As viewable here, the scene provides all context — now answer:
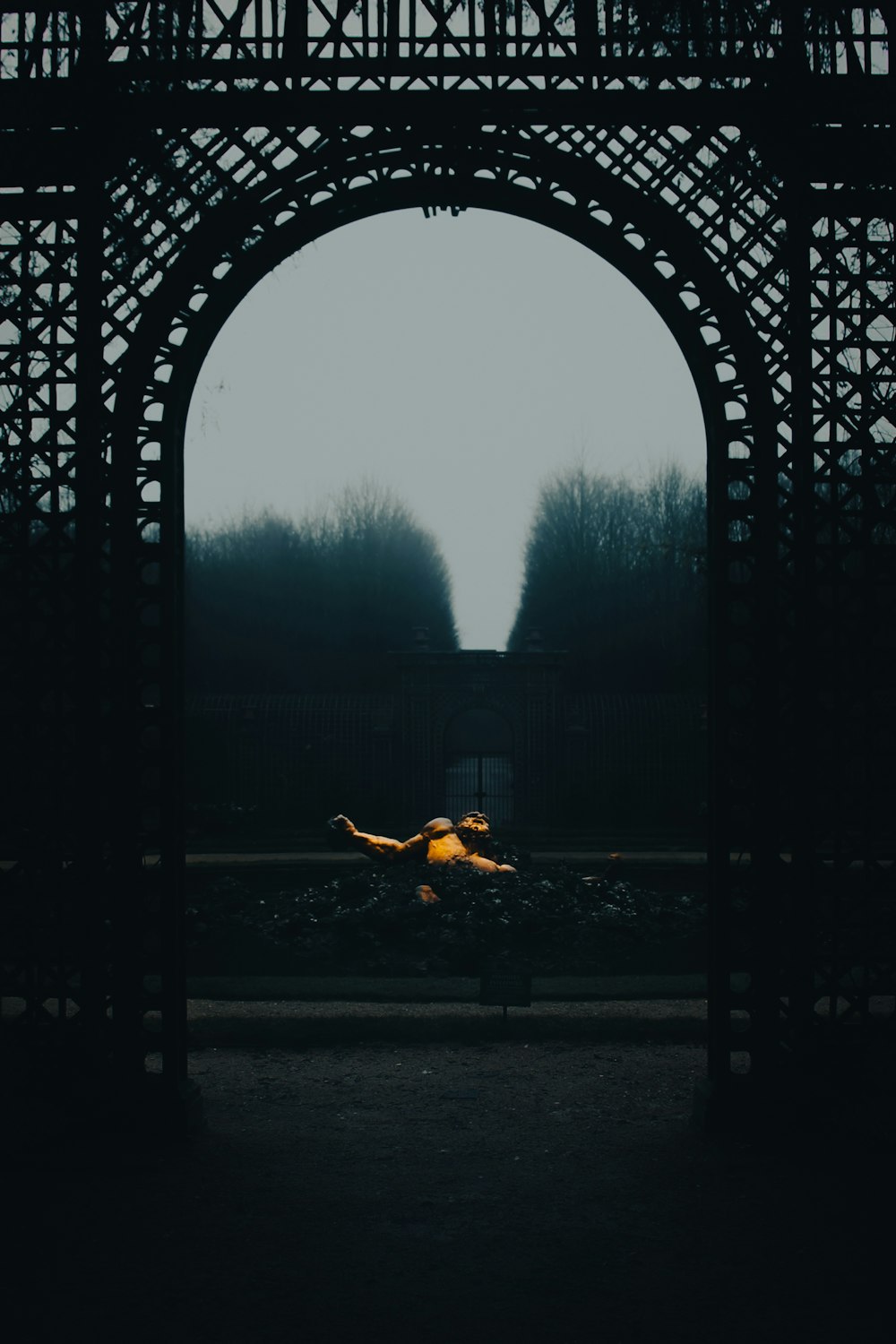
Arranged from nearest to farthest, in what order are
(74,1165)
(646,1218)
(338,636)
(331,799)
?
(646,1218), (74,1165), (331,799), (338,636)

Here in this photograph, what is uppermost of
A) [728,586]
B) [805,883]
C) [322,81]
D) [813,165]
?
[322,81]

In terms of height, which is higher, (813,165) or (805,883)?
(813,165)

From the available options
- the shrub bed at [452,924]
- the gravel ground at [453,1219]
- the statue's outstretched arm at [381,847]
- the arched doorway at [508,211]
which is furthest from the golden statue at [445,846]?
the arched doorway at [508,211]

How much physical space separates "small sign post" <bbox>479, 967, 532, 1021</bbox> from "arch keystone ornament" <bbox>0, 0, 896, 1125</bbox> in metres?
1.85

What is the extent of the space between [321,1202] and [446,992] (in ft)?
12.3

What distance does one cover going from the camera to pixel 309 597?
64688 millimetres

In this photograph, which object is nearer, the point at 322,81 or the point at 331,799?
the point at 322,81

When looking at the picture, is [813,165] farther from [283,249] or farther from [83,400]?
[83,400]

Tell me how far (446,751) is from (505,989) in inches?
866

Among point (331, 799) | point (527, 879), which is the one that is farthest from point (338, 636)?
point (527, 879)

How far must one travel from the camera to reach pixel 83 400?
20.3ft

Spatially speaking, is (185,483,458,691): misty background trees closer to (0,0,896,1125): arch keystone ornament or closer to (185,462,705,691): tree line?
(185,462,705,691): tree line

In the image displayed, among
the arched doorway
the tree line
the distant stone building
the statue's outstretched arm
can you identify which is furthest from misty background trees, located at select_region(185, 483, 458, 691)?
the arched doorway

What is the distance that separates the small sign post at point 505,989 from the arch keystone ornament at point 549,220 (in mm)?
1853
